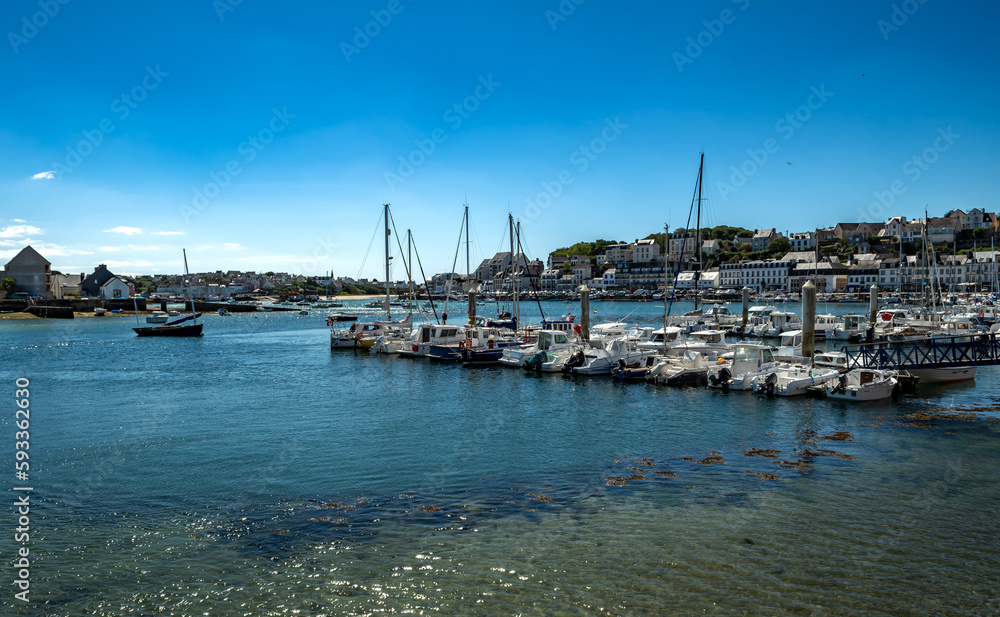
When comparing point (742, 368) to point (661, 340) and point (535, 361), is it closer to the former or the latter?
point (535, 361)

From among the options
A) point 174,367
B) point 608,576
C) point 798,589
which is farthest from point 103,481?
point 174,367

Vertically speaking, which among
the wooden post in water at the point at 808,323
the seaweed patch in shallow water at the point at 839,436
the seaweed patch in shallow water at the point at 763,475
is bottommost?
the seaweed patch in shallow water at the point at 839,436

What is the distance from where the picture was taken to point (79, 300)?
420 feet

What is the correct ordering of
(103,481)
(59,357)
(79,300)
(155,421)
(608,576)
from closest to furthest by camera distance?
(608,576) < (103,481) < (155,421) < (59,357) < (79,300)

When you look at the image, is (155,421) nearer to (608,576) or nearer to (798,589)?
(608,576)

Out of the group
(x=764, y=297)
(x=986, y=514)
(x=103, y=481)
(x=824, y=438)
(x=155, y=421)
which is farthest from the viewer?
(x=764, y=297)

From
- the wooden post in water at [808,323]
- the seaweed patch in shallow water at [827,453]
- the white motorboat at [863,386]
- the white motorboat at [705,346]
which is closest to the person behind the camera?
the seaweed patch in shallow water at [827,453]

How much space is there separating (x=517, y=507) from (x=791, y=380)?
19.8m

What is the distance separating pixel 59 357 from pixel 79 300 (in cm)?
9160

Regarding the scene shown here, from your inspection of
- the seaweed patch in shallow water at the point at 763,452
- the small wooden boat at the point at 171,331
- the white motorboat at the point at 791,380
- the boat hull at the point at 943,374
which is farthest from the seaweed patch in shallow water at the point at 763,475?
the small wooden boat at the point at 171,331

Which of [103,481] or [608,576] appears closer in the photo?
[608,576]

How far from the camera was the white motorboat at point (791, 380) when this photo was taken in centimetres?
2880

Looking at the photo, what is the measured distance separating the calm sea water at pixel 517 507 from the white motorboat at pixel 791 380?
3.98 feet

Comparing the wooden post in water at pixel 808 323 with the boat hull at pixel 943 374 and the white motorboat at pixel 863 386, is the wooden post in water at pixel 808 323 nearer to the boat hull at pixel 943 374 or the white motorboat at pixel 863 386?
the boat hull at pixel 943 374
